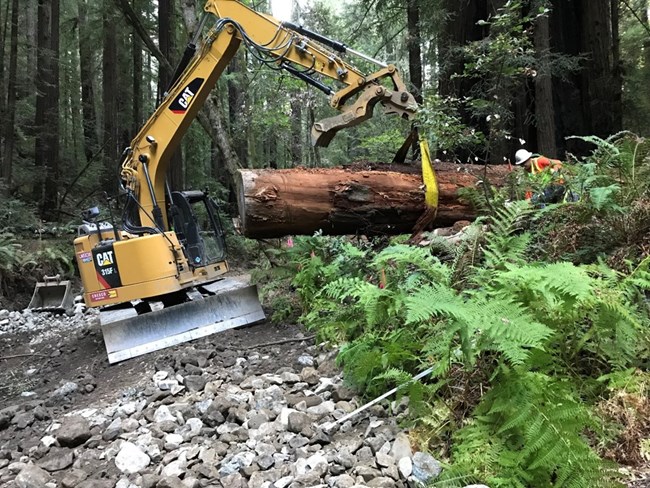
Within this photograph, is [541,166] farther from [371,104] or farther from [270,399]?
[270,399]

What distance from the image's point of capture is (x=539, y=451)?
2117mm

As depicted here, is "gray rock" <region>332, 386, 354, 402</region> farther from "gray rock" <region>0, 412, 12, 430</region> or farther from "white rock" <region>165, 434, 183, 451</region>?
"gray rock" <region>0, 412, 12, 430</region>

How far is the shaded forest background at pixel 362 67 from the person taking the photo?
8.20 m

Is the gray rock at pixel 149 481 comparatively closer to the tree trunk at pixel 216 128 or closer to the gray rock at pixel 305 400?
the gray rock at pixel 305 400

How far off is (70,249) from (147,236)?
23.4 feet

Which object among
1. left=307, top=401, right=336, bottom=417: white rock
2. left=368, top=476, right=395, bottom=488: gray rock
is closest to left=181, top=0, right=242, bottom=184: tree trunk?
left=307, top=401, right=336, bottom=417: white rock

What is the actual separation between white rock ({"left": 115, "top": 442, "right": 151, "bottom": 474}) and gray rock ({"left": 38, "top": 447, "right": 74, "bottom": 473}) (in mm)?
385

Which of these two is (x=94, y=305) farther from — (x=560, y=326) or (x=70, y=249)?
(x=70, y=249)

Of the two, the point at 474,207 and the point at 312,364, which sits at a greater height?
the point at 474,207

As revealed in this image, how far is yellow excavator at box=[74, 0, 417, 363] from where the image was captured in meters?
5.95

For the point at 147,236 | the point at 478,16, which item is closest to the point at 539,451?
the point at 147,236

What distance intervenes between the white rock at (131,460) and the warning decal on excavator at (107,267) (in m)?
3.26

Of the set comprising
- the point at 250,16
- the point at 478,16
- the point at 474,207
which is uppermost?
the point at 478,16

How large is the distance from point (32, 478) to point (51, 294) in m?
8.46
